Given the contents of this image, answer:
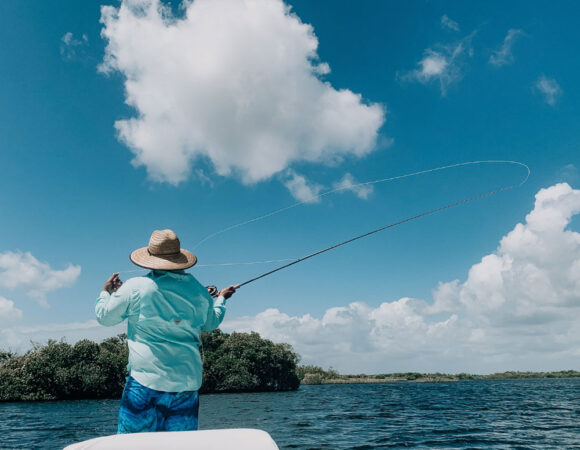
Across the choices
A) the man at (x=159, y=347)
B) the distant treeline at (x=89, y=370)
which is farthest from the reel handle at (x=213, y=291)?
the distant treeline at (x=89, y=370)

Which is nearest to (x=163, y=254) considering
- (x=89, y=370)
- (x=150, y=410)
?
(x=150, y=410)

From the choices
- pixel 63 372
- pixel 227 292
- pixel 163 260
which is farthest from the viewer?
pixel 63 372

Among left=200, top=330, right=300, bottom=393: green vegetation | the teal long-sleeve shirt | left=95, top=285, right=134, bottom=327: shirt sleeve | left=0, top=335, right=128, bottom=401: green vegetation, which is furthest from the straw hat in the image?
left=200, top=330, right=300, bottom=393: green vegetation

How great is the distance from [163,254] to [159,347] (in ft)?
2.68

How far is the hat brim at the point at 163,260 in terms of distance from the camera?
3.77m

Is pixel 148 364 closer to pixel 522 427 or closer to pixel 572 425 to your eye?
pixel 522 427

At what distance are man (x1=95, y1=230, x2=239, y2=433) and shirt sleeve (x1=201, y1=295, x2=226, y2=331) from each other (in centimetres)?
17

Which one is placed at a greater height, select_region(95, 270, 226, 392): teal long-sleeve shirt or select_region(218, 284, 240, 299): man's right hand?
select_region(218, 284, 240, 299): man's right hand

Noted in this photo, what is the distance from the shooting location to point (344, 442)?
48.7 ft

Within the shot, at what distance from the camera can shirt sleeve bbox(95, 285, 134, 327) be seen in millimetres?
3531

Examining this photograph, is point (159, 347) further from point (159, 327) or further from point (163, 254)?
point (163, 254)

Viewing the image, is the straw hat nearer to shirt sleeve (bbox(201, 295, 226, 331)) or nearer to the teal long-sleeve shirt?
the teal long-sleeve shirt

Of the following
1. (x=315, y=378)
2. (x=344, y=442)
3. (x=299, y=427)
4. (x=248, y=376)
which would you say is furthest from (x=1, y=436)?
(x=315, y=378)

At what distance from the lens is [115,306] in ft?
11.6
